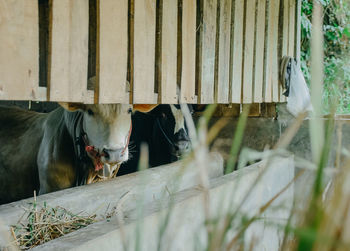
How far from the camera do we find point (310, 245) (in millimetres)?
412

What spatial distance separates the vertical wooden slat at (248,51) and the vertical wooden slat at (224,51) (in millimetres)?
360

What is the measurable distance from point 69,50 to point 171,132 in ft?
9.26

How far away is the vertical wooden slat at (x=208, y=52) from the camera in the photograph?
284 cm

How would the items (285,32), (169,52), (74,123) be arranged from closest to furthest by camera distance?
(169,52) → (74,123) → (285,32)

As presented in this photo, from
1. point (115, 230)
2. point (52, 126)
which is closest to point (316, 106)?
point (115, 230)

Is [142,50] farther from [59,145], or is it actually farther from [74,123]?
[59,145]

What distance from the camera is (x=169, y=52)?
2408 millimetres

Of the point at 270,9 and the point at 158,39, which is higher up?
the point at 270,9

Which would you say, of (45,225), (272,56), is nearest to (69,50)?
(45,225)

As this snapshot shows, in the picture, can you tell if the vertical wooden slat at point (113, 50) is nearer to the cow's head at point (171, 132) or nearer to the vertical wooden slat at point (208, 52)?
the vertical wooden slat at point (208, 52)

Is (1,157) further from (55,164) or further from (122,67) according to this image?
(122,67)

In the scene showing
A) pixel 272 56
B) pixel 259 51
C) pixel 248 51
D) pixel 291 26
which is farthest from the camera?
pixel 291 26

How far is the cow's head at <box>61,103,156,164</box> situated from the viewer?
280 cm

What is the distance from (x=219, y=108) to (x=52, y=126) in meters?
2.38
